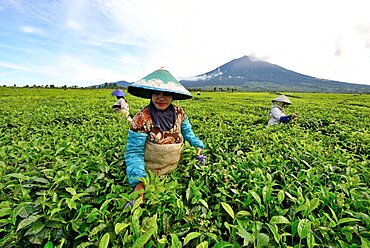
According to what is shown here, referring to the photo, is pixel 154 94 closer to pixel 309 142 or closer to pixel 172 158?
pixel 172 158

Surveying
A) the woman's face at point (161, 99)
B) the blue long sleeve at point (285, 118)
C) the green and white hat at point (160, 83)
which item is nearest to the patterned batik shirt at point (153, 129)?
the woman's face at point (161, 99)

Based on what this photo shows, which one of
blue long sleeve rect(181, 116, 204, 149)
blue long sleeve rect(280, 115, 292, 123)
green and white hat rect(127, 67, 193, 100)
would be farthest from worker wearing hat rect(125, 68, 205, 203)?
blue long sleeve rect(280, 115, 292, 123)

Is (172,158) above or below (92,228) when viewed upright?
above

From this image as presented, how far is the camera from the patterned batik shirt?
210cm

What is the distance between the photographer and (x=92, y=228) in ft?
4.77

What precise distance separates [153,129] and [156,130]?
0.10 feet

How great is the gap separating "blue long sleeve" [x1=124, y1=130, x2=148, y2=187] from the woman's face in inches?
12.2

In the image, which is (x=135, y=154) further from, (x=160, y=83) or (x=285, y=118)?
(x=285, y=118)

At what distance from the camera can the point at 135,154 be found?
80.6 inches

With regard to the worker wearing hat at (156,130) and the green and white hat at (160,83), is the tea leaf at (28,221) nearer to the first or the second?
the worker wearing hat at (156,130)

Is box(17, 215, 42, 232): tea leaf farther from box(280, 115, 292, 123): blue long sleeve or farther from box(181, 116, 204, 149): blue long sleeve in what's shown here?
box(280, 115, 292, 123): blue long sleeve

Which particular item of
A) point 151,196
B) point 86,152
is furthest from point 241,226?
point 86,152

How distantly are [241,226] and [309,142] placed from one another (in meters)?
2.56

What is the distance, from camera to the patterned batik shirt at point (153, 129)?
6.89ft
